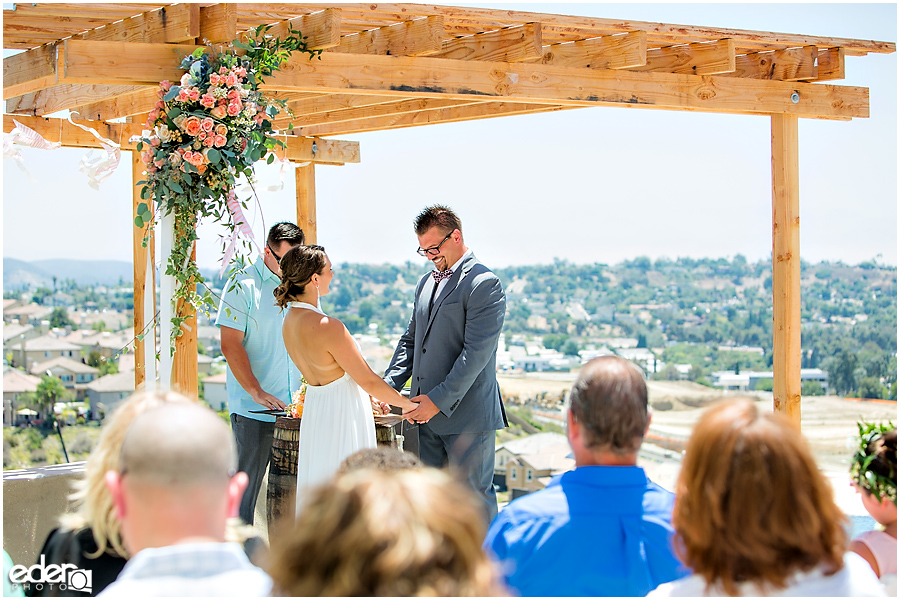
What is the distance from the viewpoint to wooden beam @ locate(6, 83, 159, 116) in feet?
14.9

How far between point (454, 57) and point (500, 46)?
245 millimetres

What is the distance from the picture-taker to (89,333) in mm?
23859

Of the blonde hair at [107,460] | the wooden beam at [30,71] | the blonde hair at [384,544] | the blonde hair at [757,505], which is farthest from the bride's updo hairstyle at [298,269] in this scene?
the blonde hair at [384,544]

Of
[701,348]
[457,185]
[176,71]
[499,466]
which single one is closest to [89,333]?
[499,466]

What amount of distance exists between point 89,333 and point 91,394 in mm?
2596

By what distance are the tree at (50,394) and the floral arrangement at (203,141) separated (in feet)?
68.1

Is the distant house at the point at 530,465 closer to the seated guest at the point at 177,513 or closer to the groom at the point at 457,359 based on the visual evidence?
the groom at the point at 457,359

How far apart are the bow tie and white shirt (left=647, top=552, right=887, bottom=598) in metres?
2.87

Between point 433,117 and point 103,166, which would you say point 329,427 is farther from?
point 433,117

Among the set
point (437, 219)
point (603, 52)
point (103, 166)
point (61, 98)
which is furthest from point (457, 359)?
point (61, 98)

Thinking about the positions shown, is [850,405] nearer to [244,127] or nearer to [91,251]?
[91,251]

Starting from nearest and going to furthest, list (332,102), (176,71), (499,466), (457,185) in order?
(176,71)
(332,102)
(499,466)
(457,185)

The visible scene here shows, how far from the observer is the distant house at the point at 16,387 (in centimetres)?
2111

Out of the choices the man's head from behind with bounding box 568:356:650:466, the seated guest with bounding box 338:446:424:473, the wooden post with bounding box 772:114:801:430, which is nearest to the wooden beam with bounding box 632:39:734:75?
the wooden post with bounding box 772:114:801:430
